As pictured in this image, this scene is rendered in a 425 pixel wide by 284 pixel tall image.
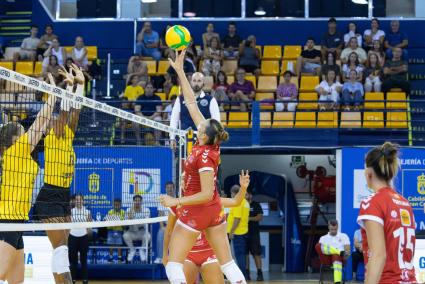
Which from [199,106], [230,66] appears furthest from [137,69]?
[199,106]

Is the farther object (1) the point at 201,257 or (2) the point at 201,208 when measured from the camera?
(1) the point at 201,257

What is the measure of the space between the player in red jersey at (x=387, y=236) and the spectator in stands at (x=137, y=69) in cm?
1727

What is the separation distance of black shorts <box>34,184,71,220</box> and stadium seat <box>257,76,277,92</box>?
44.3ft

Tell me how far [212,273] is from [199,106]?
297 centimetres

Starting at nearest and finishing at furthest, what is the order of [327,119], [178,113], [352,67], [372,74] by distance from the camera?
[178,113] < [327,119] < [352,67] < [372,74]

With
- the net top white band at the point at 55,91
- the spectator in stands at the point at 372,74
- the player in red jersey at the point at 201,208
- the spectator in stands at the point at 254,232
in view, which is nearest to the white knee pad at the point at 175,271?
the player in red jersey at the point at 201,208

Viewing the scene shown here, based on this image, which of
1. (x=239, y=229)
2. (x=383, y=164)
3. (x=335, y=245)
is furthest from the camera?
(x=239, y=229)

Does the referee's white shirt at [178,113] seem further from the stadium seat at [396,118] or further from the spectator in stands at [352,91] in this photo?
the stadium seat at [396,118]

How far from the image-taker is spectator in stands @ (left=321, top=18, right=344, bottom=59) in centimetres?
2359

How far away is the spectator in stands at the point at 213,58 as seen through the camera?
23062 millimetres

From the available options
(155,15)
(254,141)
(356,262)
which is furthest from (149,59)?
(356,262)

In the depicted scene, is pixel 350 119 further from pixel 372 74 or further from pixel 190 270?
pixel 190 270

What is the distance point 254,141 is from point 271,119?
4.70ft

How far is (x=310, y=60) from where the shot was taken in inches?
928
